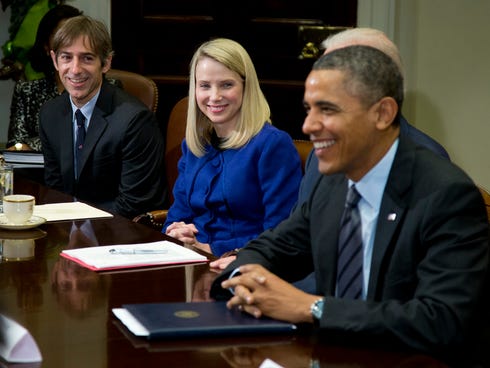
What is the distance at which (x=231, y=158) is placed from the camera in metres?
3.24

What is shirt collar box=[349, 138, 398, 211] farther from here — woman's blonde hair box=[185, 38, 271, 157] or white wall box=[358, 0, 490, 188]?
white wall box=[358, 0, 490, 188]

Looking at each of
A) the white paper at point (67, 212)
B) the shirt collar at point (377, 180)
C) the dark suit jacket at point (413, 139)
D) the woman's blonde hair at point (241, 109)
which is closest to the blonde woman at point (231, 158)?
the woman's blonde hair at point (241, 109)

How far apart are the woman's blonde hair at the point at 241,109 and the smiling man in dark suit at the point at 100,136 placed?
0.55m

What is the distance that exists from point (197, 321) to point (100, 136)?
2.12 meters

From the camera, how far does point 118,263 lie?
7.73 feet

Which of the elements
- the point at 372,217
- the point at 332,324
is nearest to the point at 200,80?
the point at 372,217

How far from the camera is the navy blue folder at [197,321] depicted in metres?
1.76

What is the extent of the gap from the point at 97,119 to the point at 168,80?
188cm

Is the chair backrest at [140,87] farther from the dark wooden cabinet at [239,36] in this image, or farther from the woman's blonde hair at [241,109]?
the dark wooden cabinet at [239,36]

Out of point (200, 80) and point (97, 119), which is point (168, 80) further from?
point (200, 80)

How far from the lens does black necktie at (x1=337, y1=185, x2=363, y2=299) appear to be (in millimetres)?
2018

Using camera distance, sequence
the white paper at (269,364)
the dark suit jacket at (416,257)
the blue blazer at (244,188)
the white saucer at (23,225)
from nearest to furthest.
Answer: the white paper at (269,364) → the dark suit jacket at (416,257) → the white saucer at (23,225) → the blue blazer at (244,188)

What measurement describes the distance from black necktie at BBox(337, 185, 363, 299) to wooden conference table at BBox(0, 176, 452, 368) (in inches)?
10.7

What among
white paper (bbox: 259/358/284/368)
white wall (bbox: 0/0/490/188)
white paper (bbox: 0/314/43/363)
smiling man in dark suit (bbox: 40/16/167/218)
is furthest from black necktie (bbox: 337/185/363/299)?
white wall (bbox: 0/0/490/188)
